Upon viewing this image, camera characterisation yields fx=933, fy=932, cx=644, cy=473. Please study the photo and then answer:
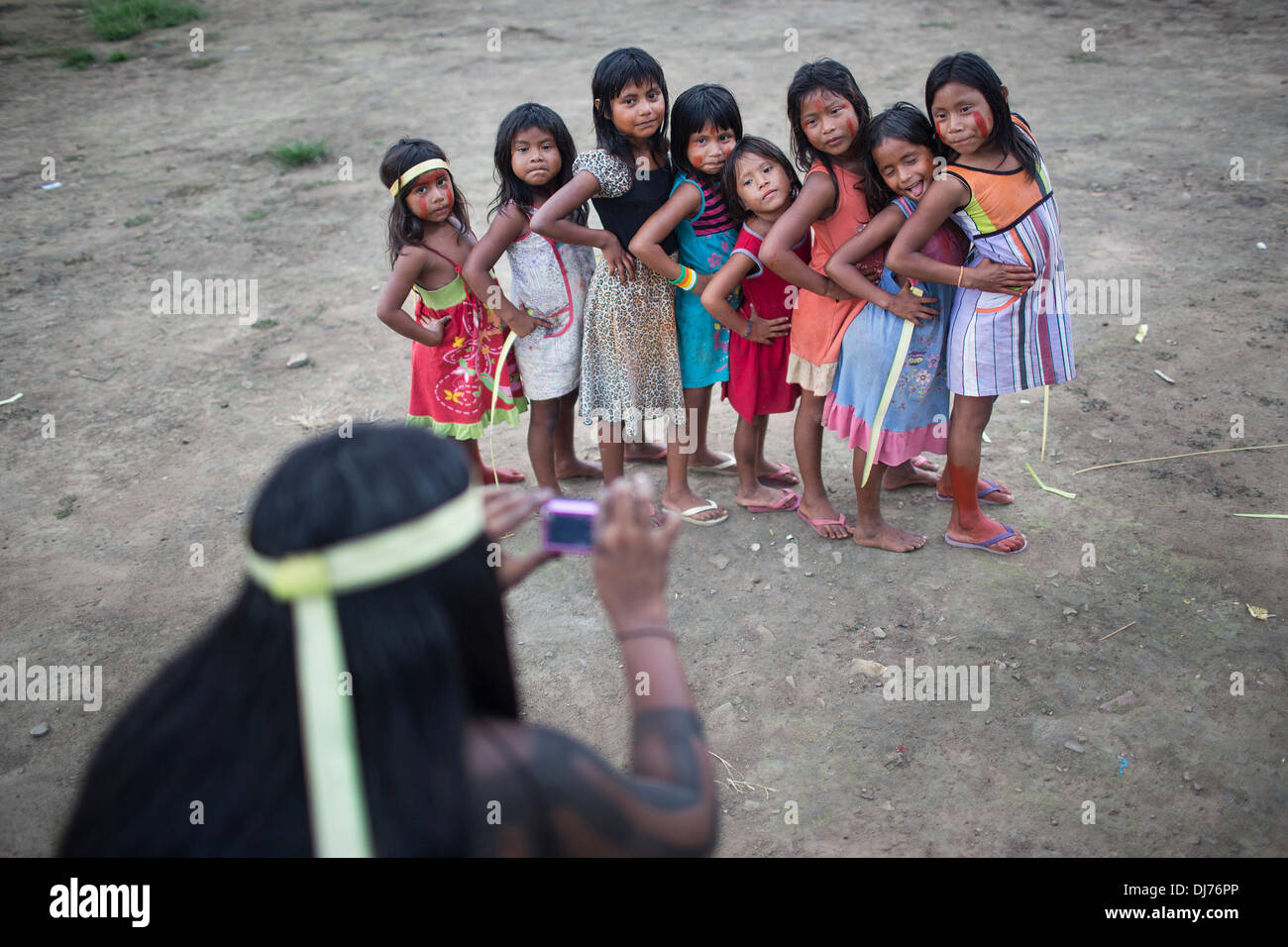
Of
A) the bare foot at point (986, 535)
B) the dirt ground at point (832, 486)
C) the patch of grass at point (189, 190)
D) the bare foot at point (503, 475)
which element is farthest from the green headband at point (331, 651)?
the patch of grass at point (189, 190)

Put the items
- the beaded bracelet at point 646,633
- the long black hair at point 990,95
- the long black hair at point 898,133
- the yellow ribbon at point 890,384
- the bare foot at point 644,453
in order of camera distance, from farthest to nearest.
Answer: the bare foot at point 644,453 → the yellow ribbon at point 890,384 → the long black hair at point 898,133 → the long black hair at point 990,95 → the beaded bracelet at point 646,633

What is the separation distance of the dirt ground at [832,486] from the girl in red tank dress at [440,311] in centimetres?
71

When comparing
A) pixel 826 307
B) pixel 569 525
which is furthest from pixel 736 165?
pixel 569 525

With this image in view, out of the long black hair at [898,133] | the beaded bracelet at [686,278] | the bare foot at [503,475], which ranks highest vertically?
the long black hair at [898,133]

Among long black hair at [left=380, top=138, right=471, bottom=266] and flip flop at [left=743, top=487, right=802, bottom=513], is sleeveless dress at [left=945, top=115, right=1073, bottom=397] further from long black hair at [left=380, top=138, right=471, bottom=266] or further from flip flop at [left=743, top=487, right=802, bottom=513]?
long black hair at [left=380, top=138, right=471, bottom=266]

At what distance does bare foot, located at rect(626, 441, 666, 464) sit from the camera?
13.7 feet

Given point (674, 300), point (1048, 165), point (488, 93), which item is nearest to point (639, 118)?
point (674, 300)

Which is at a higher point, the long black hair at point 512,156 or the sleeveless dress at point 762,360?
the long black hair at point 512,156

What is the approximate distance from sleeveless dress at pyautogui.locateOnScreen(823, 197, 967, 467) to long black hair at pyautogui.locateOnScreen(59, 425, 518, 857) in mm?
2345

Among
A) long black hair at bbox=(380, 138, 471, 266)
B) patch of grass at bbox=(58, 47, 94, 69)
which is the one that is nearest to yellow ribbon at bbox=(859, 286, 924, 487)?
long black hair at bbox=(380, 138, 471, 266)

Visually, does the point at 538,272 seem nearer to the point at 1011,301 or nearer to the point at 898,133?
the point at 898,133

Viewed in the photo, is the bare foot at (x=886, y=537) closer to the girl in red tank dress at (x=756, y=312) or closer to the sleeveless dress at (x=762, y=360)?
the girl in red tank dress at (x=756, y=312)

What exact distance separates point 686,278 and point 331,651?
8.18ft

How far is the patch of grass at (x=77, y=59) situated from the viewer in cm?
962
